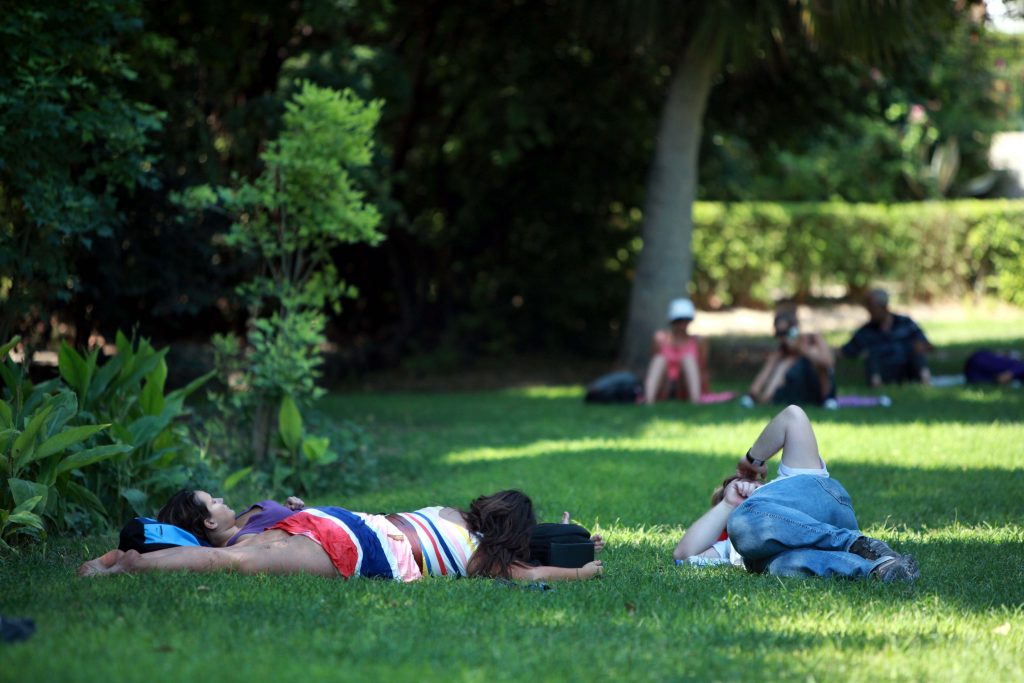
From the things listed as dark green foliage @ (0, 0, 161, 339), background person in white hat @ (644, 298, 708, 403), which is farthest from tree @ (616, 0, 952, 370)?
dark green foliage @ (0, 0, 161, 339)

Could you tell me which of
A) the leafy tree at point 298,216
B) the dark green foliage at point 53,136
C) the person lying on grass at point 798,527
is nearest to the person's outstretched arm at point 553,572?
the person lying on grass at point 798,527

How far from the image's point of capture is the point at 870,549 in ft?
16.8

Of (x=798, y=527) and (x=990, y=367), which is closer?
(x=798, y=527)

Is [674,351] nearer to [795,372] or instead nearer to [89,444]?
[795,372]

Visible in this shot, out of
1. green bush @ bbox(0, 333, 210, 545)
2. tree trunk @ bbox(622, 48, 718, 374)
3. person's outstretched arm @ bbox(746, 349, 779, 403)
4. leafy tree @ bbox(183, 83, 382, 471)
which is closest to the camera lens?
green bush @ bbox(0, 333, 210, 545)

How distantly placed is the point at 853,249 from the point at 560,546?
2014 cm

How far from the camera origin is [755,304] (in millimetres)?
24344

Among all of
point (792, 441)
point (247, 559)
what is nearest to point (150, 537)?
point (247, 559)

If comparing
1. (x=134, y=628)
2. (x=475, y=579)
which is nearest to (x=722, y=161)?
(x=475, y=579)

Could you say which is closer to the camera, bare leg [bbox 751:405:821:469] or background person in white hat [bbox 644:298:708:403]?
bare leg [bbox 751:405:821:469]

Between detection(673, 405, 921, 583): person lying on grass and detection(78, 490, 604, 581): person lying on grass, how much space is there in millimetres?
667

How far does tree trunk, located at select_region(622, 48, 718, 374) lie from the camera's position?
48.7 feet

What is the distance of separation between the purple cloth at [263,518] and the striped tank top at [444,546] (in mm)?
585

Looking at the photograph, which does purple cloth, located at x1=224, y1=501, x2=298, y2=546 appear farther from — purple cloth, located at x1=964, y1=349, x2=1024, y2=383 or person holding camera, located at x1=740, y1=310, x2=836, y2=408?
purple cloth, located at x1=964, y1=349, x2=1024, y2=383
